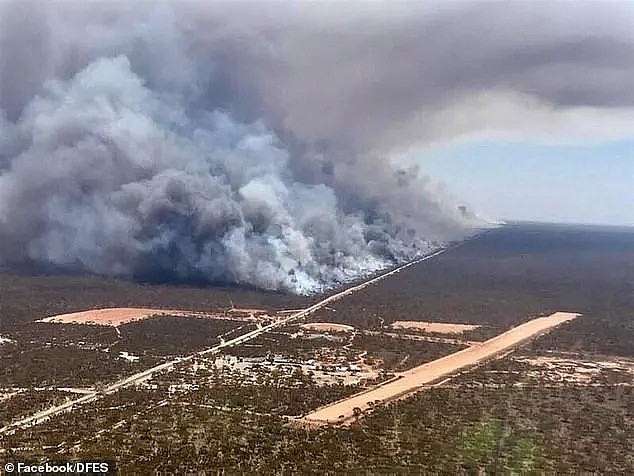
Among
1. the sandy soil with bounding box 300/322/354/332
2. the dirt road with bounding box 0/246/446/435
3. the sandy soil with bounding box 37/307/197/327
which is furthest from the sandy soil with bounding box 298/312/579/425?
the sandy soil with bounding box 37/307/197/327

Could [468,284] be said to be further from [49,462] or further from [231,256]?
[49,462]

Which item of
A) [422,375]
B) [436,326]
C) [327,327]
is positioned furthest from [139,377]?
[436,326]

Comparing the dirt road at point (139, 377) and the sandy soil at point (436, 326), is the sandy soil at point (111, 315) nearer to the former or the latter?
the dirt road at point (139, 377)

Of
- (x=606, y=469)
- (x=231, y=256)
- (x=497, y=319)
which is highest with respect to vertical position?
(x=231, y=256)

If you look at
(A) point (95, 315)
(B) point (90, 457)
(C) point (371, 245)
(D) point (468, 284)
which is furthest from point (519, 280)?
(B) point (90, 457)

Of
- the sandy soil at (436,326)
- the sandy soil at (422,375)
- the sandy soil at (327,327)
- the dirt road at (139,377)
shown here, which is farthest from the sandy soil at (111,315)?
the sandy soil at (422,375)

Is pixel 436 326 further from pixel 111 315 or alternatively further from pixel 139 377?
pixel 139 377
